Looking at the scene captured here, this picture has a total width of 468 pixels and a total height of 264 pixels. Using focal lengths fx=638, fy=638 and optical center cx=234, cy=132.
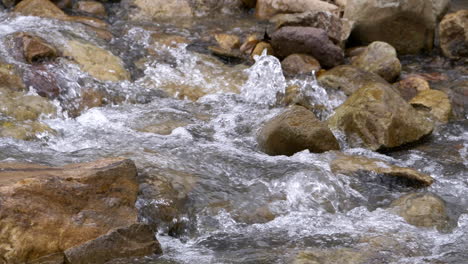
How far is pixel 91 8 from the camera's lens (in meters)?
8.97

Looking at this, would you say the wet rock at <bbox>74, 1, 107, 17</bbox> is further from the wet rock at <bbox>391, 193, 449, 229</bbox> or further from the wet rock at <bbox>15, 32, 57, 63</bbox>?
the wet rock at <bbox>391, 193, 449, 229</bbox>

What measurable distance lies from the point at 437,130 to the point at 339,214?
91.1 inches

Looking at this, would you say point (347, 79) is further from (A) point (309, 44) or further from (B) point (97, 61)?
(B) point (97, 61)

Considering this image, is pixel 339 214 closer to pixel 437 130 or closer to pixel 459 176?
pixel 459 176

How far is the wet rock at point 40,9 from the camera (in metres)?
8.09

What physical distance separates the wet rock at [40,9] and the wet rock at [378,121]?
4.06 m

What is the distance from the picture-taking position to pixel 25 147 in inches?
194

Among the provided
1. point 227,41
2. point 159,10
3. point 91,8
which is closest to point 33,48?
point 91,8

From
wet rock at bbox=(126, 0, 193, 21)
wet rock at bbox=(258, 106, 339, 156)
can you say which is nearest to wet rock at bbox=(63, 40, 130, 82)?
wet rock at bbox=(126, 0, 193, 21)

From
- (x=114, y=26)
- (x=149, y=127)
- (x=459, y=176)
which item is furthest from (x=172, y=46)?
(x=459, y=176)

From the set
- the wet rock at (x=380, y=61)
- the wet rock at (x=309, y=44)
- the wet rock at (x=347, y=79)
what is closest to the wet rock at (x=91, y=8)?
the wet rock at (x=309, y=44)

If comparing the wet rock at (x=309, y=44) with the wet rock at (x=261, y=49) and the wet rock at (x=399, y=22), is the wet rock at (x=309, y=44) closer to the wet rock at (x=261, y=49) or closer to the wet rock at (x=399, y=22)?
the wet rock at (x=261, y=49)

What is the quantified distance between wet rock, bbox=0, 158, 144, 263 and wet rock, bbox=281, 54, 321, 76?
157 inches

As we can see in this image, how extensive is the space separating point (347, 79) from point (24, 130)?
362 centimetres
